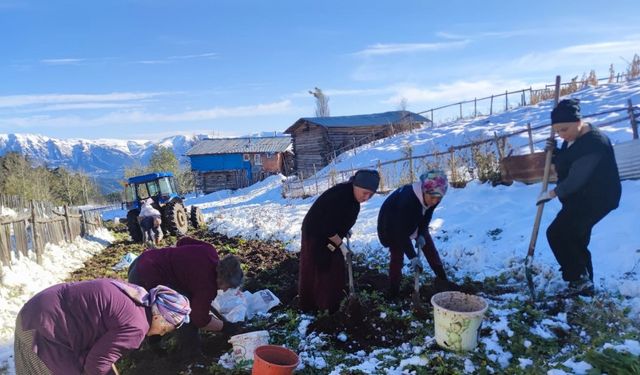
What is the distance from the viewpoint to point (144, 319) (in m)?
2.46

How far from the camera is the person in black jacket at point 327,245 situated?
435 cm

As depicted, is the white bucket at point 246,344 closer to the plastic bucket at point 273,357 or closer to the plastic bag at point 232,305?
the plastic bucket at point 273,357

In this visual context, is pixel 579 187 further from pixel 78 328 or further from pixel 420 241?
pixel 78 328

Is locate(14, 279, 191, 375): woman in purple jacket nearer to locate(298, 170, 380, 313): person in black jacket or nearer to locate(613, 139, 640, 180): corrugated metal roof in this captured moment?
locate(298, 170, 380, 313): person in black jacket

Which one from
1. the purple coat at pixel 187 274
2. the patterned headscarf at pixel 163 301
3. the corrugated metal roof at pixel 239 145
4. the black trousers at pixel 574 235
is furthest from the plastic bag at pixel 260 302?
the corrugated metal roof at pixel 239 145

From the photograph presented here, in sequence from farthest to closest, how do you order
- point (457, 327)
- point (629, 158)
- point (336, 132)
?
1. point (336, 132)
2. point (629, 158)
3. point (457, 327)

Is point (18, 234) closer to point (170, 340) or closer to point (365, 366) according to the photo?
point (170, 340)

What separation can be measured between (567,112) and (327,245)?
8.49 ft

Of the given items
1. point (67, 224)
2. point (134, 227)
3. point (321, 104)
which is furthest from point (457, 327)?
point (321, 104)

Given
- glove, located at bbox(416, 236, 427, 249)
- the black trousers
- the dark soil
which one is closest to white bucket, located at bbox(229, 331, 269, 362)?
the dark soil

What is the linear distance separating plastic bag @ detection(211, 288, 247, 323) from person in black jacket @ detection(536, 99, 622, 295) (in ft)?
10.8

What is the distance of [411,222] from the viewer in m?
4.29

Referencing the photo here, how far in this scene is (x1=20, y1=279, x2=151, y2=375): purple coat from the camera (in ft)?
7.39

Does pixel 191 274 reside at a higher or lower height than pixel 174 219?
higher
